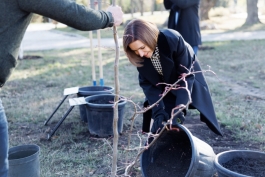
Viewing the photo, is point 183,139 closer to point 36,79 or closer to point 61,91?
point 61,91

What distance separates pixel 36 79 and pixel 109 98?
3.31 metres

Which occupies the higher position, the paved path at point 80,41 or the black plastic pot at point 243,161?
the black plastic pot at point 243,161

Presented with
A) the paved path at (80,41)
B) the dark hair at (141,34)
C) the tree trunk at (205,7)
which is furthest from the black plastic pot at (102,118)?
the tree trunk at (205,7)

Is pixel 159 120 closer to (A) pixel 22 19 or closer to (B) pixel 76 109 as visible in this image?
(A) pixel 22 19

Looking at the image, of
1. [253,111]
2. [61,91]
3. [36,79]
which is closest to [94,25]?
[253,111]

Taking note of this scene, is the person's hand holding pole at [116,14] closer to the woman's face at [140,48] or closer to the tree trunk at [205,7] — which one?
the woman's face at [140,48]

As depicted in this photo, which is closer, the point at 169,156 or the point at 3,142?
the point at 3,142

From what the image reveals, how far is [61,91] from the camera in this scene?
Answer: 586cm

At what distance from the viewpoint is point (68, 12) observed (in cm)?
167

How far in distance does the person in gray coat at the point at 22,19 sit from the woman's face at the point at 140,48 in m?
0.54

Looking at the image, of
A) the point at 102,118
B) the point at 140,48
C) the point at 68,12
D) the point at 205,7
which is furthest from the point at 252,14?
the point at 68,12

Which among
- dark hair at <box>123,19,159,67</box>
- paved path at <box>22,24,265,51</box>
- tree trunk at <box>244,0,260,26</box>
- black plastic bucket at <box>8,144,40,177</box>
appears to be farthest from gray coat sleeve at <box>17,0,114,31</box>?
tree trunk at <box>244,0,260,26</box>

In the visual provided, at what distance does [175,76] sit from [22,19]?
1390mm

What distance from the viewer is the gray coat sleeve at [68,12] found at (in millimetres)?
1594
